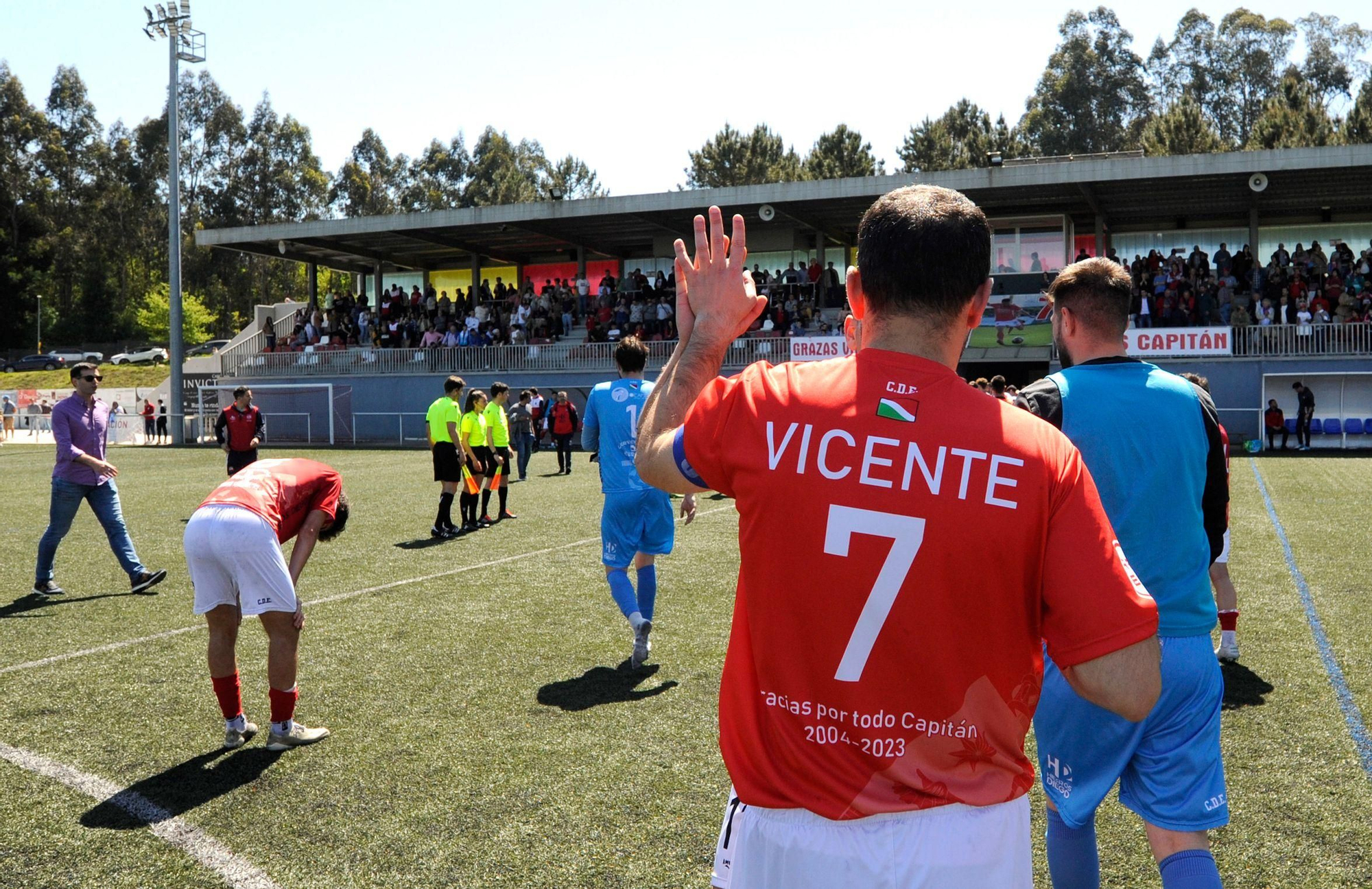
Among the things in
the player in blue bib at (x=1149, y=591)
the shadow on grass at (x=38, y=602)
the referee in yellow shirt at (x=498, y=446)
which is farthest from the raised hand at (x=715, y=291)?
the referee in yellow shirt at (x=498, y=446)

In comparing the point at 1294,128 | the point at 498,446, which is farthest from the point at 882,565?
the point at 1294,128

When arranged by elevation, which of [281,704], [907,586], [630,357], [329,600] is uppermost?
[630,357]

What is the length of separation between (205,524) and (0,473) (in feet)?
71.3

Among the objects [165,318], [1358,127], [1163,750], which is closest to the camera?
[1163,750]

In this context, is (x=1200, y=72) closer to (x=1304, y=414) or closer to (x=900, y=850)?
(x=1304, y=414)

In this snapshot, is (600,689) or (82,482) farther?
(82,482)

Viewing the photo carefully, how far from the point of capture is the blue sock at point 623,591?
654 centimetres

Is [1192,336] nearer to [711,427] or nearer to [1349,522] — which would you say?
[1349,522]

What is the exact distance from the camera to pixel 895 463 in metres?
1.66

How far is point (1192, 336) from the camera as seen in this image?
2548 centimetres

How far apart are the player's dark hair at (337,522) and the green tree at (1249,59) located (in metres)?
76.5

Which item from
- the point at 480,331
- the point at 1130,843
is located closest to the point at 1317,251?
the point at 480,331

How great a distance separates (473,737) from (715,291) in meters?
3.79

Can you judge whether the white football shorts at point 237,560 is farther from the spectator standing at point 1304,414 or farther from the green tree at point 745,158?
the green tree at point 745,158
